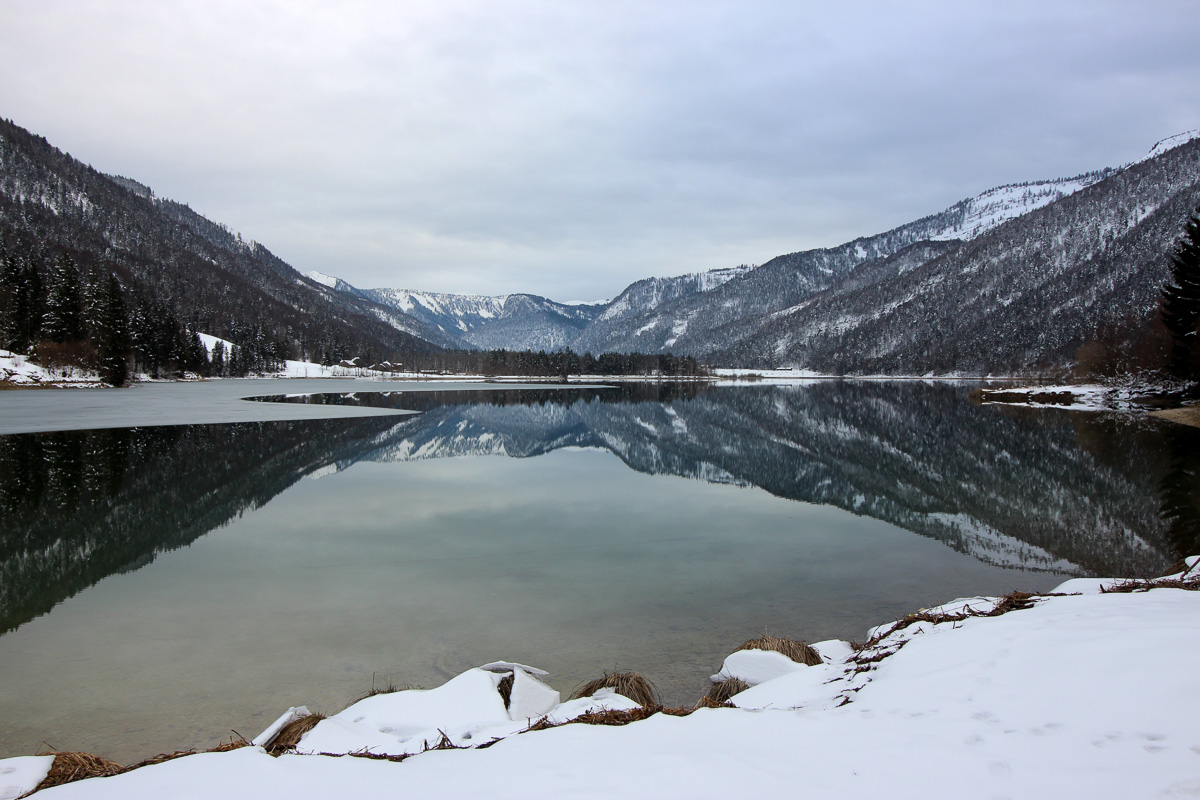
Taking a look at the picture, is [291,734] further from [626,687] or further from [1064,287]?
[1064,287]

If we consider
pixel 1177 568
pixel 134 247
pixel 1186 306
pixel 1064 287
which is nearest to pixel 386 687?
pixel 1177 568

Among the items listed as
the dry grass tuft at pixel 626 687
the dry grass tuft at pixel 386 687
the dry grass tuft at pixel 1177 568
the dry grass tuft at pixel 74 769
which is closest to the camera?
the dry grass tuft at pixel 74 769

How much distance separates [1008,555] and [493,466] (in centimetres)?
1514

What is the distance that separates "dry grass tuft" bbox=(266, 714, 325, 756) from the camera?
431cm

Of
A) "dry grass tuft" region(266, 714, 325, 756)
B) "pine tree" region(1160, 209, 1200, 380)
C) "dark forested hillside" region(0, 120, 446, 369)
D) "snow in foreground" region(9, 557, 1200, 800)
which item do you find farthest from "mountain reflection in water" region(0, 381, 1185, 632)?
"dark forested hillside" region(0, 120, 446, 369)

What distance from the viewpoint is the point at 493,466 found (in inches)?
841

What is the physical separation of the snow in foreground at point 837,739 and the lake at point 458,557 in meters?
1.37

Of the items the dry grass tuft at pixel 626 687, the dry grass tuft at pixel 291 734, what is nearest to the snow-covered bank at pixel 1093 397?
the dry grass tuft at pixel 626 687

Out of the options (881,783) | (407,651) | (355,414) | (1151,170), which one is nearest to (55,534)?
(407,651)

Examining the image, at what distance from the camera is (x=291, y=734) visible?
15.1ft

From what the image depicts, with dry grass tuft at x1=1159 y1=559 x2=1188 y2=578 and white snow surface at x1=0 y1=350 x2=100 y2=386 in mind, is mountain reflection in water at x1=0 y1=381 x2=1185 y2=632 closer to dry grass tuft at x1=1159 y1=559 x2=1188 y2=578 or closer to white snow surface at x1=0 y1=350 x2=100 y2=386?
dry grass tuft at x1=1159 y1=559 x2=1188 y2=578

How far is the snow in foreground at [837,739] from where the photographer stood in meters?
3.09

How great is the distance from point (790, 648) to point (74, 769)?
231 inches

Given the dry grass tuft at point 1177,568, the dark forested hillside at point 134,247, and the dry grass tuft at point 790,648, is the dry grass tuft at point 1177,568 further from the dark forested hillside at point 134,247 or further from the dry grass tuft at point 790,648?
the dark forested hillside at point 134,247
